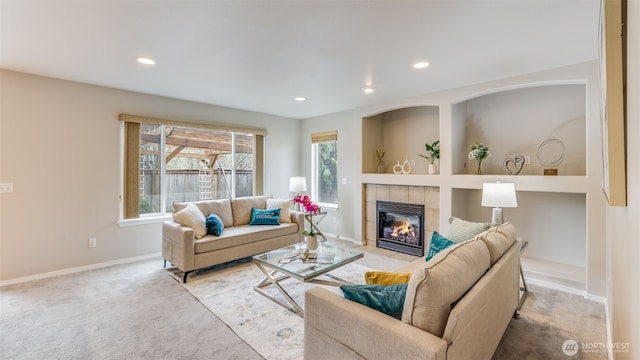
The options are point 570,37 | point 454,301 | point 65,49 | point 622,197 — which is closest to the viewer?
point 622,197

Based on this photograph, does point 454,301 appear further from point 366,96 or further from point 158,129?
point 158,129

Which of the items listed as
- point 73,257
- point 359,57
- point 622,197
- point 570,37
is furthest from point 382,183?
point 73,257

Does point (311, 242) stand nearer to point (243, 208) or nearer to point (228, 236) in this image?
point (228, 236)

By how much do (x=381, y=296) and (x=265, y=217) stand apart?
320 cm

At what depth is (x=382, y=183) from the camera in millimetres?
4824

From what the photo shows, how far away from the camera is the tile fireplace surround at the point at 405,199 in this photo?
14.0 feet

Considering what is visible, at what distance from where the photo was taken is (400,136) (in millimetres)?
5176

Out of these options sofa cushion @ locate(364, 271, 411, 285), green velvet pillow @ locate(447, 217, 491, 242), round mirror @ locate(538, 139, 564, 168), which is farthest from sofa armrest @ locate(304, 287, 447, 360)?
round mirror @ locate(538, 139, 564, 168)

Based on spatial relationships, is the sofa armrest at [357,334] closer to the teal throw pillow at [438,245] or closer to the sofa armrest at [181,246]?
the teal throw pillow at [438,245]

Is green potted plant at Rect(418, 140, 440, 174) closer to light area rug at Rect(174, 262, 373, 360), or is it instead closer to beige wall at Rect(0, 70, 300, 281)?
light area rug at Rect(174, 262, 373, 360)

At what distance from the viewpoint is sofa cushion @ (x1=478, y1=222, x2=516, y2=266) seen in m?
1.90

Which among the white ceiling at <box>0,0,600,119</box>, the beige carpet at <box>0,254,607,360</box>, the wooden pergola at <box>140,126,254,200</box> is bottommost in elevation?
the beige carpet at <box>0,254,607,360</box>

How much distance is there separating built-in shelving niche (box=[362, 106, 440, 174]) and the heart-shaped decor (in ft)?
3.71

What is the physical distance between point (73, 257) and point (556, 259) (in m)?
6.38
